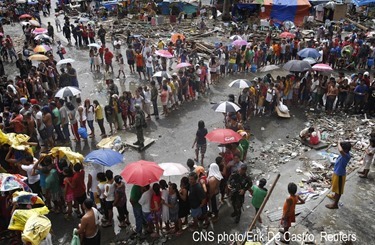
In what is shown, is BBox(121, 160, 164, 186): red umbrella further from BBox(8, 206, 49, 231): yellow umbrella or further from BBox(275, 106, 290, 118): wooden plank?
BBox(275, 106, 290, 118): wooden plank

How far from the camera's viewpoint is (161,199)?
6.97m

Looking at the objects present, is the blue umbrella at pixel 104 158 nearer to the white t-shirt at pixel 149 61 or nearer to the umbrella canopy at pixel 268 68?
the white t-shirt at pixel 149 61

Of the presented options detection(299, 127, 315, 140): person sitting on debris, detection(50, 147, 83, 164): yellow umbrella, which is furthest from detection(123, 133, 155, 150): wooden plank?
detection(299, 127, 315, 140): person sitting on debris

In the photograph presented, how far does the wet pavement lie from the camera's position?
743cm

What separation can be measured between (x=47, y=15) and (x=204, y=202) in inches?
1178

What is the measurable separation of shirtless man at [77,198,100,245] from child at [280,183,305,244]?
12.3ft

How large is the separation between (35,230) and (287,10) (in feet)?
85.2

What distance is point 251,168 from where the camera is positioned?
10.2 m

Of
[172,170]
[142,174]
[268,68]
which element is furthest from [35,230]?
[268,68]

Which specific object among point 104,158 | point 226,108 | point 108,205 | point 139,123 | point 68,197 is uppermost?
point 226,108

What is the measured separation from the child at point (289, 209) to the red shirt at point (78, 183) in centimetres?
436

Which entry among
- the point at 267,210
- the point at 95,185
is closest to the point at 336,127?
the point at 267,210

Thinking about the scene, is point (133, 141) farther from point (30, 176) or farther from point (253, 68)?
point (253, 68)

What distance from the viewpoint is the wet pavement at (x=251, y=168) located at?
24.4 ft
